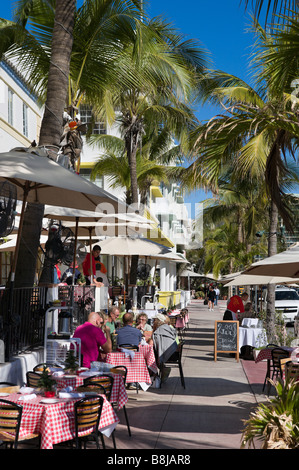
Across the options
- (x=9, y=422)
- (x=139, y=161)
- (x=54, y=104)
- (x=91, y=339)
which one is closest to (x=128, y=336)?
(x=91, y=339)

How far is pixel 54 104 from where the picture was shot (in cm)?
1077

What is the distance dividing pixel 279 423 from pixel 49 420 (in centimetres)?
234

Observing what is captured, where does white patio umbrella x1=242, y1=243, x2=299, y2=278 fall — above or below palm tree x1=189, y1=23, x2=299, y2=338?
below

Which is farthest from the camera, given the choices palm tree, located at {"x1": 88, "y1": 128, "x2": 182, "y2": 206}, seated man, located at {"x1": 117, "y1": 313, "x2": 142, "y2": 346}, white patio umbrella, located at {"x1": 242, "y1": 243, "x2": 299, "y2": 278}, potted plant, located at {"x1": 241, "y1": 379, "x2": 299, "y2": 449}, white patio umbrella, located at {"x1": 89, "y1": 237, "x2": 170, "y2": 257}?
palm tree, located at {"x1": 88, "y1": 128, "x2": 182, "y2": 206}

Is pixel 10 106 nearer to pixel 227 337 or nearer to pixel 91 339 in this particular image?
pixel 227 337

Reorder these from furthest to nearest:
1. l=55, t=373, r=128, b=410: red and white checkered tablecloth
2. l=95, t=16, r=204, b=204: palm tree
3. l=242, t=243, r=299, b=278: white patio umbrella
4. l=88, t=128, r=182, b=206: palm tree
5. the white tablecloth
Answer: l=88, t=128, r=182, b=206: palm tree, the white tablecloth, l=95, t=16, r=204, b=204: palm tree, l=242, t=243, r=299, b=278: white patio umbrella, l=55, t=373, r=128, b=410: red and white checkered tablecloth

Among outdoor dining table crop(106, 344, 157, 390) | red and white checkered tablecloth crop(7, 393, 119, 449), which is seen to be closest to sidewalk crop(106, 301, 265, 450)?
outdoor dining table crop(106, 344, 157, 390)

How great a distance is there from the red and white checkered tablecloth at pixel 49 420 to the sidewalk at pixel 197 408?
5.52ft

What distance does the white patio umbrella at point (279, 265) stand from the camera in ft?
27.3

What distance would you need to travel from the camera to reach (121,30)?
12.8m

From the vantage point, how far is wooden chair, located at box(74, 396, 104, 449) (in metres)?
6.24

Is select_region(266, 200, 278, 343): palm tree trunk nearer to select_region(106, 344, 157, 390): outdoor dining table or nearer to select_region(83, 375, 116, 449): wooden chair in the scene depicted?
select_region(106, 344, 157, 390): outdoor dining table

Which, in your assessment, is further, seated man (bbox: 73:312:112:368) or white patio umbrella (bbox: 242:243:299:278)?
seated man (bbox: 73:312:112:368)

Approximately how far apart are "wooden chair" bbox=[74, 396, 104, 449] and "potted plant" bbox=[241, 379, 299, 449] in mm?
1760
